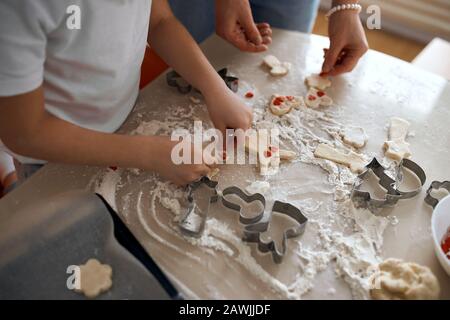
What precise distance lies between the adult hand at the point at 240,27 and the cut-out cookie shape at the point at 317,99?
15 cm

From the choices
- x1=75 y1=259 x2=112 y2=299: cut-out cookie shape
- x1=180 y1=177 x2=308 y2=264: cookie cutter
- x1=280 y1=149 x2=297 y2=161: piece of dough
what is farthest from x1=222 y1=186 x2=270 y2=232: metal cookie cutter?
x1=75 y1=259 x2=112 y2=299: cut-out cookie shape

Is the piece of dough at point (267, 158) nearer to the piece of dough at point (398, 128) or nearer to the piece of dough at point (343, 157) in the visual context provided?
the piece of dough at point (343, 157)

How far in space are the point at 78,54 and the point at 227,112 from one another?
0.88 ft

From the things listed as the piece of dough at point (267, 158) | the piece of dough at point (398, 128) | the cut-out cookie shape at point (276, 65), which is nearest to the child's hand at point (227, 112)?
the piece of dough at point (267, 158)

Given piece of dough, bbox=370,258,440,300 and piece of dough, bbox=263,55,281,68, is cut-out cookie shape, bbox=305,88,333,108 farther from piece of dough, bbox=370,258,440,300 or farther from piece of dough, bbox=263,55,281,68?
piece of dough, bbox=370,258,440,300

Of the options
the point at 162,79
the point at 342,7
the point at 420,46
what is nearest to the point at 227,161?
the point at 162,79

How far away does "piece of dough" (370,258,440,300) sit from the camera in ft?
2.01

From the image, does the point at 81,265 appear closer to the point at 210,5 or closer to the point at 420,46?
the point at 210,5

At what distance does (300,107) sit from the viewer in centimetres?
90

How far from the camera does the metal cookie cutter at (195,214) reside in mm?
677
